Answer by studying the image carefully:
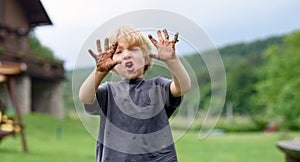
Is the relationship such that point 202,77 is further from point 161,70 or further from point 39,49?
point 39,49

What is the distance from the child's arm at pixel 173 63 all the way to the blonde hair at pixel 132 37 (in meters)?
0.14

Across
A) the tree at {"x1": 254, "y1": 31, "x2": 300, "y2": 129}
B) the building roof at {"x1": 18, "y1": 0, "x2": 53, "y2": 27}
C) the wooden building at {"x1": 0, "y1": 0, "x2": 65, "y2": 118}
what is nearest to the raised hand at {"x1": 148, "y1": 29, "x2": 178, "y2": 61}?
the wooden building at {"x1": 0, "y1": 0, "x2": 65, "y2": 118}

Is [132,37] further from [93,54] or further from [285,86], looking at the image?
[285,86]

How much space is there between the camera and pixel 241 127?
3628cm

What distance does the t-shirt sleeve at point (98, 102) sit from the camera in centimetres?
162

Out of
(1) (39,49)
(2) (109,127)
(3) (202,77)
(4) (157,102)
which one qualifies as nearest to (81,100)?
(2) (109,127)

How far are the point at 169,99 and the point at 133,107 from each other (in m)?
0.12

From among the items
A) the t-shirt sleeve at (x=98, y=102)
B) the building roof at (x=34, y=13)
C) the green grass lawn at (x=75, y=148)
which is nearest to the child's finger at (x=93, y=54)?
the t-shirt sleeve at (x=98, y=102)

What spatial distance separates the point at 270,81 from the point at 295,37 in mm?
2238

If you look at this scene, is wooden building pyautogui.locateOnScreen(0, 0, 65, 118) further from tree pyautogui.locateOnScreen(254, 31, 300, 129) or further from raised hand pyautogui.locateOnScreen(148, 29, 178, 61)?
raised hand pyautogui.locateOnScreen(148, 29, 178, 61)

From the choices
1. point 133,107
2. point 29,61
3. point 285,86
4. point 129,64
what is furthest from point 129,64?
point 285,86

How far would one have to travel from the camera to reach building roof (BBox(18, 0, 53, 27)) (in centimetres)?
1705

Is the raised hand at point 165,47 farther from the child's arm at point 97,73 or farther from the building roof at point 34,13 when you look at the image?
the building roof at point 34,13

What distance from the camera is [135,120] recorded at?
1.58 meters
